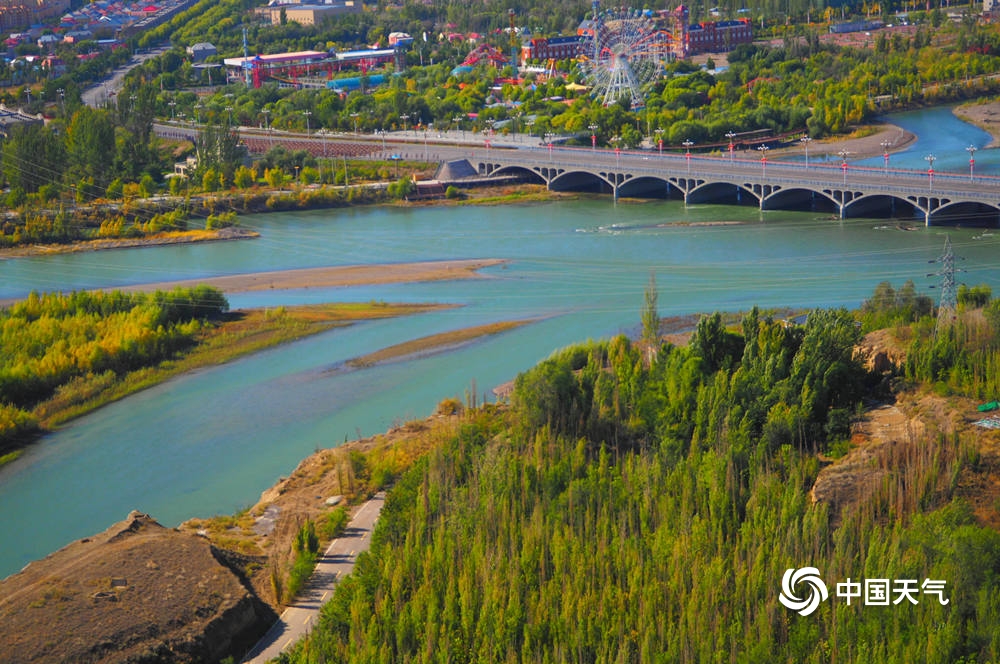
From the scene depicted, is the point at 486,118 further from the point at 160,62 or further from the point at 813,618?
the point at 813,618

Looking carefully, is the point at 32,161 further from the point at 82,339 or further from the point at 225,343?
the point at 82,339

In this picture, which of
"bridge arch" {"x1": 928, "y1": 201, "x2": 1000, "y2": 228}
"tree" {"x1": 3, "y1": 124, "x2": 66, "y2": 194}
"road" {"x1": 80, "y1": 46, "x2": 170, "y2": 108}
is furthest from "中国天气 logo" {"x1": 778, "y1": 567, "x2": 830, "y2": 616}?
"road" {"x1": 80, "y1": 46, "x2": 170, "y2": 108}

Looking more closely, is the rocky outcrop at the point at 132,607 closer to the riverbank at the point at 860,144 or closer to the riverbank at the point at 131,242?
the riverbank at the point at 131,242

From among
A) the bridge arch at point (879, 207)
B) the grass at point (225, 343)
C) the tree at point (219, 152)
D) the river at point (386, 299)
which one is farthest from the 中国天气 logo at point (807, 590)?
the tree at point (219, 152)

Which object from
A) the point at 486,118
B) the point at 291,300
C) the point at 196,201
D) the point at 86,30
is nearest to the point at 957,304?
the point at 291,300

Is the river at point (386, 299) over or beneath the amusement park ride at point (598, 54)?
beneath

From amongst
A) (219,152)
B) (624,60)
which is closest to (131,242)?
(219,152)

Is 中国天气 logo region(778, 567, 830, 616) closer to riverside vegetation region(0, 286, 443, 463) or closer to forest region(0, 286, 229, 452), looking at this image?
riverside vegetation region(0, 286, 443, 463)
